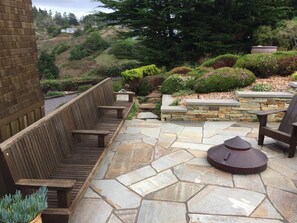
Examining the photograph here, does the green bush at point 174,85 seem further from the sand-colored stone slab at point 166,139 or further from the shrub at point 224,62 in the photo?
the sand-colored stone slab at point 166,139

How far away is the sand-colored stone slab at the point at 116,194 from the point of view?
2.90m

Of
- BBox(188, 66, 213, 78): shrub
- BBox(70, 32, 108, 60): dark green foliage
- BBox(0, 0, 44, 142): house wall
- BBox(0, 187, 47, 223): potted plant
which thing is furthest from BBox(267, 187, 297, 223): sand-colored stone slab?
BBox(70, 32, 108, 60): dark green foliage

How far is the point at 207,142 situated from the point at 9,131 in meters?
3.09

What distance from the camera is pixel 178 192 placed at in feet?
10.2

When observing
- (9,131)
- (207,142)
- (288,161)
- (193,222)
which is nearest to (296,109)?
(288,161)

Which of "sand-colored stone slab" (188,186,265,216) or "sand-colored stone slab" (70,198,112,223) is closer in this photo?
"sand-colored stone slab" (70,198,112,223)

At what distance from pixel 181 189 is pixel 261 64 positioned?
5441 mm

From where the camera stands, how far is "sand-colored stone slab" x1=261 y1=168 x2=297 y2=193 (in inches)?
127

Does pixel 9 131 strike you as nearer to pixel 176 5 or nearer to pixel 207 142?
pixel 207 142

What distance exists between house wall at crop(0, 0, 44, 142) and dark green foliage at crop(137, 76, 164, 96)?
13.3 ft

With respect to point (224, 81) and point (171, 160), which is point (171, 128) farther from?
point (224, 81)

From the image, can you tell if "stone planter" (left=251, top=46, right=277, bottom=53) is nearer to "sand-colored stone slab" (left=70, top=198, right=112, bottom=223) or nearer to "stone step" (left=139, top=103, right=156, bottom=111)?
"stone step" (left=139, top=103, right=156, bottom=111)

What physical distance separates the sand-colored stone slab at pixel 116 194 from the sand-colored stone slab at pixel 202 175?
73cm

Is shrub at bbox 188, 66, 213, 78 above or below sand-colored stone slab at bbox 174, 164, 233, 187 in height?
above
